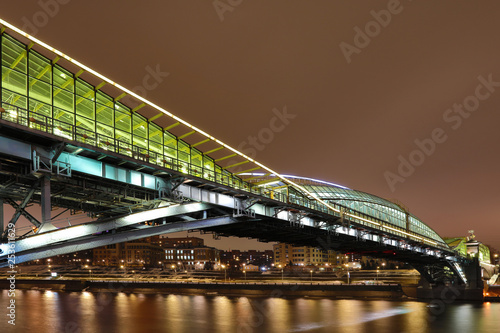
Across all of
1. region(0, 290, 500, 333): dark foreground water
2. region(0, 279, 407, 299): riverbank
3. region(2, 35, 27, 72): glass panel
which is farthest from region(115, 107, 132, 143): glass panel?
region(0, 279, 407, 299): riverbank

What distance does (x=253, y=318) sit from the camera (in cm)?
4888

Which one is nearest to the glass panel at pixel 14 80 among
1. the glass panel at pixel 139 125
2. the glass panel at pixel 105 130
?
the glass panel at pixel 105 130

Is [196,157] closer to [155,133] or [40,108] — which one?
[155,133]

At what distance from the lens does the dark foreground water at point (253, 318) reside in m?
42.2

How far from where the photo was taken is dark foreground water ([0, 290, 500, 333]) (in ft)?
139

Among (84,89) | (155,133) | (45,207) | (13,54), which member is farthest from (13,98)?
(155,133)

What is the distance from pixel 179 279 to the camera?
10794 centimetres

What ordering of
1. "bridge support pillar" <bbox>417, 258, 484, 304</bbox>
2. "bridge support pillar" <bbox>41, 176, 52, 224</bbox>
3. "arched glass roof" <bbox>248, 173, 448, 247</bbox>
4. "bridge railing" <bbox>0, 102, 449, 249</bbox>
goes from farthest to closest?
"arched glass roof" <bbox>248, 173, 448, 247</bbox>
"bridge support pillar" <bbox>417, 258, 484, 304</bbox>
"bridge railing" <bbox>0, 102, 449, 249</bbox>
"bridge support pillar" <bbox>41, 176, 52, 224</bbox>

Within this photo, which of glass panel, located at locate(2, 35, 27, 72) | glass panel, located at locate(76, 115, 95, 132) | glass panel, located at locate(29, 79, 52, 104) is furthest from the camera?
glass panel, located at locate(76, 115, 95, 132)

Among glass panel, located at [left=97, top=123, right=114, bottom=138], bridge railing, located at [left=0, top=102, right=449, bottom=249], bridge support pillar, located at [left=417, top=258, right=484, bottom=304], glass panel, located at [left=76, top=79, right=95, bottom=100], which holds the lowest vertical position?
bridge support pillar, located at [left=417, top=258, right=484, bottom=304]

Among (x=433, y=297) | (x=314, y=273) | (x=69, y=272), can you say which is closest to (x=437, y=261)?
(x=433, y=297)

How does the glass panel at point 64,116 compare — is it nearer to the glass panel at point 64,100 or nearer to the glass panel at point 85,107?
the glass panel at point 64,100

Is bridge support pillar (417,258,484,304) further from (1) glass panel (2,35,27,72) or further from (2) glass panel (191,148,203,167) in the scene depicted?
(1) glass panel (2,35,27,72)

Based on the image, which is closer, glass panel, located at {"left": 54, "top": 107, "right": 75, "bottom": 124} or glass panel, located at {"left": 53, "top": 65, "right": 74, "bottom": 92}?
glass panel, located at {"left": 54, "top": 107, "right": 75, "bottom": 124}
